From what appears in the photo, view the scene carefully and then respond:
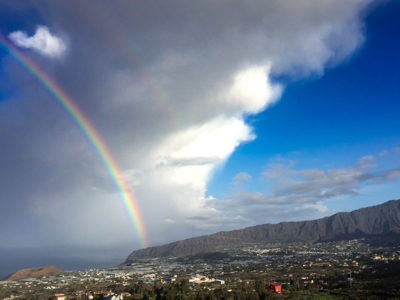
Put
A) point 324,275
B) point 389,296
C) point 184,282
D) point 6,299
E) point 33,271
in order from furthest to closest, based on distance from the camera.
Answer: point 33,271 → point 324,275 → point 6,299 → point 184,282 → point 389,296

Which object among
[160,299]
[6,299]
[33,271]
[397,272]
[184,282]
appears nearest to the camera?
[160,299]

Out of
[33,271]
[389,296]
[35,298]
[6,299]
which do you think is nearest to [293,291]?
[389,296]

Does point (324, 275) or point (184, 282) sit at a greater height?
point (184, 282)

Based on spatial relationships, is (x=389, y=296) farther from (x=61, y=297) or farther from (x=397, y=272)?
(x=61, y=297)

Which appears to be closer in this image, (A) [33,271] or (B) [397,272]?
(B) [397,272]

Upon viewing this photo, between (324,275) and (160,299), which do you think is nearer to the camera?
(160,299)

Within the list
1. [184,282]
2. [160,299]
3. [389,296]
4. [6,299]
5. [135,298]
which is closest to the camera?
[389,296]

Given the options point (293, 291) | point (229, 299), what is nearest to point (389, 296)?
point (293, 291)

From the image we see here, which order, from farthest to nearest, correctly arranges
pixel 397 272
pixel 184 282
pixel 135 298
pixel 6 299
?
pixel 6 299 → pixel 397 272 → pixel 184 282 → pixel 135 298

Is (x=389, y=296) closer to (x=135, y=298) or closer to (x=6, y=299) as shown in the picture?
(x=135, y=298)
